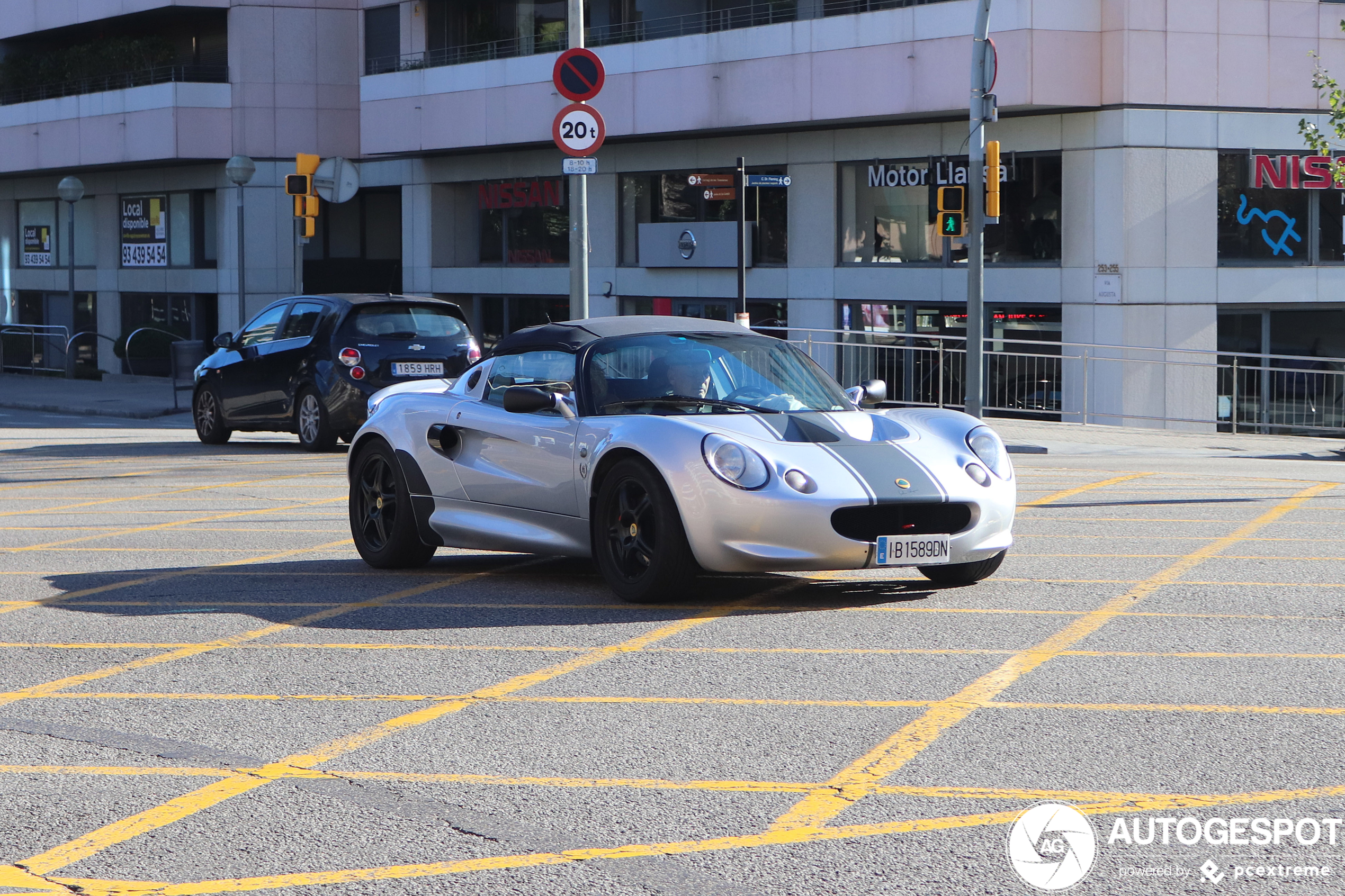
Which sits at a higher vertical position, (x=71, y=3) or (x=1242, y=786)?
(x=71, y=3)

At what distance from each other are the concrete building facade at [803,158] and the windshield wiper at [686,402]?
12.9 metres

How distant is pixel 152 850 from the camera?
4492 millimetres

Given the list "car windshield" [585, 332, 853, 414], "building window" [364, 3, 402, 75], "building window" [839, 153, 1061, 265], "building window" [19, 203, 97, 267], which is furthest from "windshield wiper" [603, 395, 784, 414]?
"building window" [19, 203, 97, 267]

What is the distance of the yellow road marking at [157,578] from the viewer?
8.59 meters

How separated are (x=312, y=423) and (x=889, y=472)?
11224mm

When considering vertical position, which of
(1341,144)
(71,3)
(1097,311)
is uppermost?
(71,3)

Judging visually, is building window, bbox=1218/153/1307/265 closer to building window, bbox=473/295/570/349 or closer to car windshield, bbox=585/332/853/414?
building window, bbox=473/295/570/349

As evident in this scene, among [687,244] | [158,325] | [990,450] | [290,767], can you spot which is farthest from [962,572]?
[158,325]

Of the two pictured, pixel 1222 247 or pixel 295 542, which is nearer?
pixel 295 542

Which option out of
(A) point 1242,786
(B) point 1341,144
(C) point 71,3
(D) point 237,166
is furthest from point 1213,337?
(C) point 71,3

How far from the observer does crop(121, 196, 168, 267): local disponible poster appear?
134 feet

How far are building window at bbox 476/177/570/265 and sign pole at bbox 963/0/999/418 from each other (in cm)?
1335

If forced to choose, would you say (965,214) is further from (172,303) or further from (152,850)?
(172,303)

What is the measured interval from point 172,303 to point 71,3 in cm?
768
